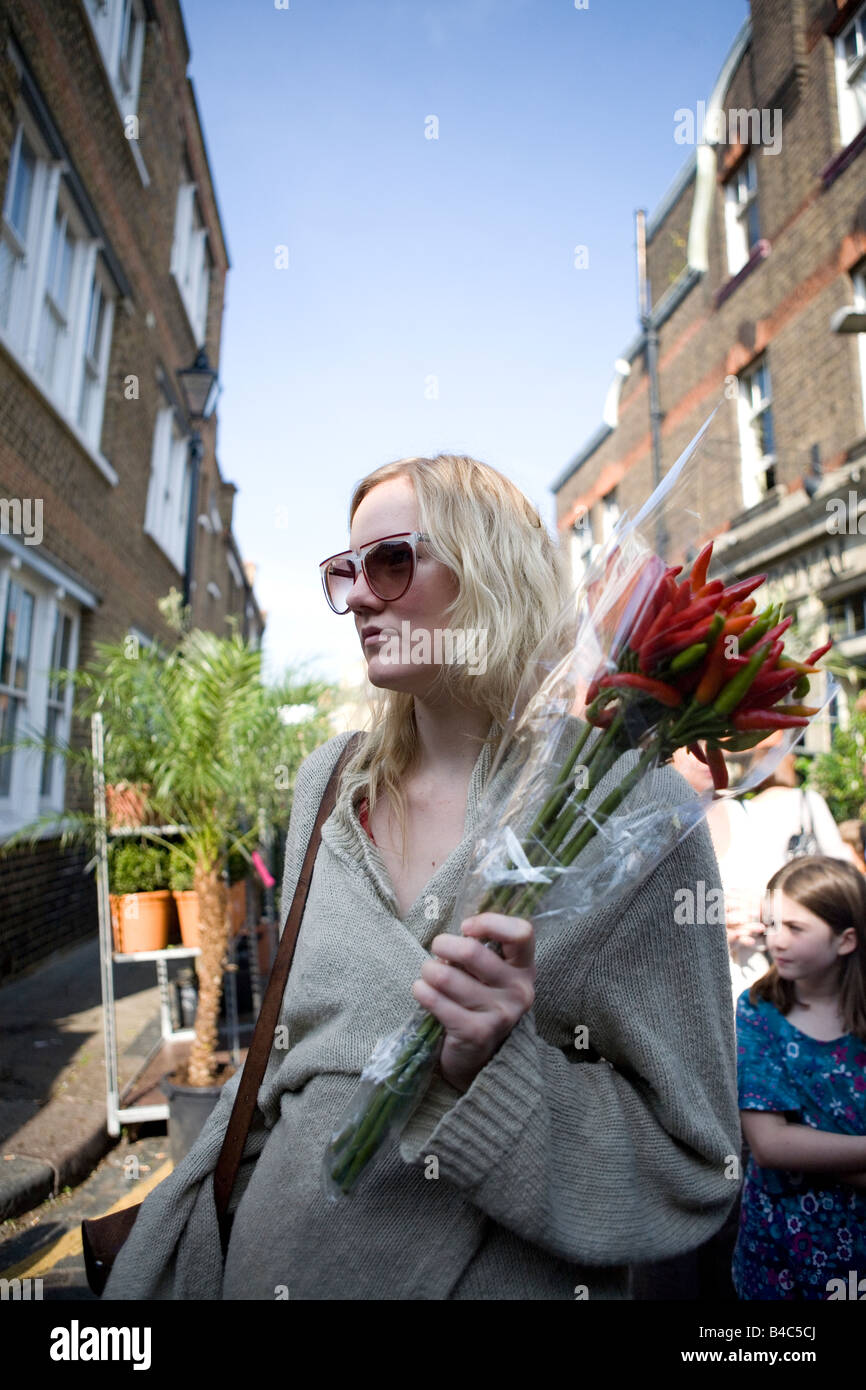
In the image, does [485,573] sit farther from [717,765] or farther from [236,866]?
[236,866]

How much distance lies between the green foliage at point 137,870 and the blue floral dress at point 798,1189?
3.44m

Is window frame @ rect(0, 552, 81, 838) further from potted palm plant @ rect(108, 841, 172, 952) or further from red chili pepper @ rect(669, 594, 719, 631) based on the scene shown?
red chili pepper @ rect(669, 594, 719, 631)

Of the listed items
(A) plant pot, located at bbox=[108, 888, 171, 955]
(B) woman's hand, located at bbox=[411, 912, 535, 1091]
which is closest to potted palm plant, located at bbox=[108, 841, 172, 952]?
(A) plant pot, located at bbox=[108, 888, 171, 955]

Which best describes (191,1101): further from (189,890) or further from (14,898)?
(14,898)

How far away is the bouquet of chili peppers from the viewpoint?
1.03 metres

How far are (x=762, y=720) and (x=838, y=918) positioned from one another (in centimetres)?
162

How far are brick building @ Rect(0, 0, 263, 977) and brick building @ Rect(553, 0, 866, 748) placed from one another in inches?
239

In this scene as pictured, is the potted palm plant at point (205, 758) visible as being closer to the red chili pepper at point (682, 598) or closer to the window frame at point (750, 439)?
the red chili pepper at point (682, 598)

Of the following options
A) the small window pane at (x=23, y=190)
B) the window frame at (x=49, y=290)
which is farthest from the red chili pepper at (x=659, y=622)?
the small window pane at (x=23, y=190)

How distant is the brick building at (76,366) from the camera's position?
6.90 m

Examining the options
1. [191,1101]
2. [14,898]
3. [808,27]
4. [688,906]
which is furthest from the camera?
[808,27]

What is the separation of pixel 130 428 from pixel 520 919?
428 inches

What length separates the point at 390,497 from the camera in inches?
58.5
